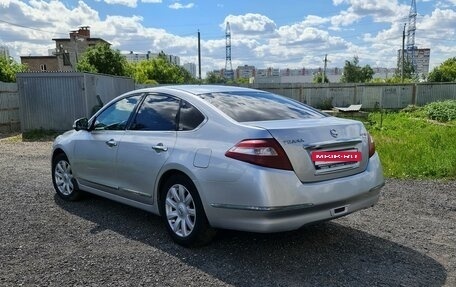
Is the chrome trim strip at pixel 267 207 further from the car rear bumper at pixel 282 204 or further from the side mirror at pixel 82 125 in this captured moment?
the side mirror at pixel 82 125

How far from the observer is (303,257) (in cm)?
388

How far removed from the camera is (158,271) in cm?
366

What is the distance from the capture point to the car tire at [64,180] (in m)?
5.87

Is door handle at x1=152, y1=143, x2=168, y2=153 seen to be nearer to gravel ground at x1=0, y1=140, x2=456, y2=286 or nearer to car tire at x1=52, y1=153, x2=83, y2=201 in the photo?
gravel ground at x1=0, y1=140, x2=456, y2=286

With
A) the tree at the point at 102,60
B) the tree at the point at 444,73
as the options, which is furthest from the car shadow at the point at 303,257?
the tree at the point at 444,73

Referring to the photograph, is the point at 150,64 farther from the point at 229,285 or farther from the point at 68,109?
the point at 229,285

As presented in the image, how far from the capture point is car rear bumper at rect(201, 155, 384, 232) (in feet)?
11.3

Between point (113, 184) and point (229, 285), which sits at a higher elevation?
point (113, 184)

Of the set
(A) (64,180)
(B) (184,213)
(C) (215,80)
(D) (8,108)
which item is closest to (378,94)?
(D) (8,108)

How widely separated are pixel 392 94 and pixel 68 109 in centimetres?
2348

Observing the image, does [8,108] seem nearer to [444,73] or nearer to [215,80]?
[215,80]

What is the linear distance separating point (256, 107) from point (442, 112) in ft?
66.7

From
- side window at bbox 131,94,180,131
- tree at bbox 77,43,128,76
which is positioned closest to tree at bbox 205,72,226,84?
tree at bbox 77,43,128,76

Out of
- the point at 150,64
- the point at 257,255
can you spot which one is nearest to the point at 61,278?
the point at 257,255
